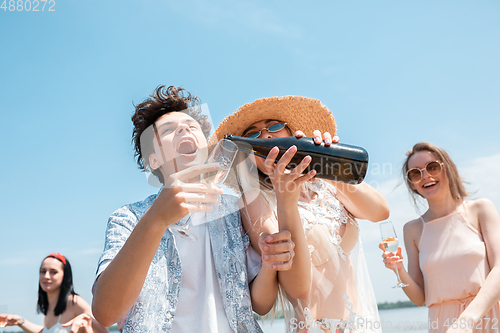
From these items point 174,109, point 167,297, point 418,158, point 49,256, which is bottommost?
point 167,297

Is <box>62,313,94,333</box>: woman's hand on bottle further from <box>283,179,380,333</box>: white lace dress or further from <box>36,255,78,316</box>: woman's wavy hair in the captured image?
<box>283,179,380,333</box>: white lace dress

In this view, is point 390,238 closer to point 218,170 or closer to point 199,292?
point 199,292

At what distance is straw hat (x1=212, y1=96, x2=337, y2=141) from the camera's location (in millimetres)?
2500

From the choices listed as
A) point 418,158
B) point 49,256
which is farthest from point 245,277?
point 49,256

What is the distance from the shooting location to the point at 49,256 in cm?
569

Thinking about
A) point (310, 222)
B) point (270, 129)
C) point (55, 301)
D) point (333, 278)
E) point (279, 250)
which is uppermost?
point (270, 129)

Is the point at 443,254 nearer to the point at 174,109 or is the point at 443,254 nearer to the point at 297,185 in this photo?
the point at 297,185

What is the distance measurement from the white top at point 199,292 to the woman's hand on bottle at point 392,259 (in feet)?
6.27

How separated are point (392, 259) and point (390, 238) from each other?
7.8 inches

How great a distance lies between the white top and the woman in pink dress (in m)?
1.84

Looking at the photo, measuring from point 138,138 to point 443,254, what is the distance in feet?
9.21

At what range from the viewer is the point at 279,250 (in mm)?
1636

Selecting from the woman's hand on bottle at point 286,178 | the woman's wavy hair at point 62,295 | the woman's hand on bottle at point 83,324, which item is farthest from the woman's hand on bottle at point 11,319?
the woman's hand on bottle at point 286,178

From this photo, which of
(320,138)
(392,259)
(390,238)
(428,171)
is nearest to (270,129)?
(320,138)
